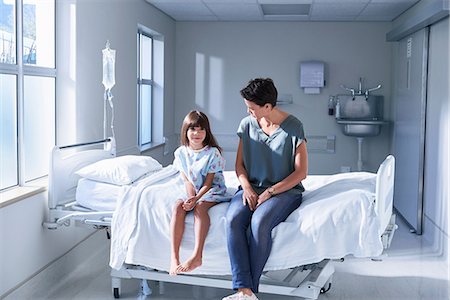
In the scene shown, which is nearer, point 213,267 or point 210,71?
point 213,267

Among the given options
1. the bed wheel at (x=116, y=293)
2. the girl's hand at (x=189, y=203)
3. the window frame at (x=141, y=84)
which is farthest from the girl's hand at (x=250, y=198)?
the window frame at (x=141, y=84)

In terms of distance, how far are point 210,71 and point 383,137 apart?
206cm

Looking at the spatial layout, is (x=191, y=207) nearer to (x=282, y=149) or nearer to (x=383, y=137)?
(x=282, y=149)

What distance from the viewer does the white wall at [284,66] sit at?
6.93 meters

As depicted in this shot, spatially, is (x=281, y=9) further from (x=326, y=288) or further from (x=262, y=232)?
(x=262, y=232)

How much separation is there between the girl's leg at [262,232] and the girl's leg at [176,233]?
0.35 meters

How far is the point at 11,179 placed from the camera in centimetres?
359

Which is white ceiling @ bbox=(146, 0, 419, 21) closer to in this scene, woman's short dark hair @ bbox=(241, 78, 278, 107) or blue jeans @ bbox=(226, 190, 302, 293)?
woman's short dark hair @ bbox=(241, 78, 278, 107)

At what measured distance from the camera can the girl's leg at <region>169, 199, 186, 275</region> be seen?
307 cm

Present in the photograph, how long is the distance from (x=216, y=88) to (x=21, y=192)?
3933 millimetres

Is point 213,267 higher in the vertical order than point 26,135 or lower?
lower

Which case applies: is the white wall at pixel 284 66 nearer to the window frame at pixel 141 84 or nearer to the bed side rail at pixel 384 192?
the window frame at pixel 141 84

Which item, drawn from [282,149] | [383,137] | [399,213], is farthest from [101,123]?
[383,137]

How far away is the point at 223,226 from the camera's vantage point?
3.08 meters
